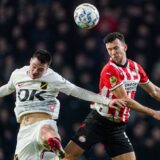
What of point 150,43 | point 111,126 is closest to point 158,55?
point 150,43

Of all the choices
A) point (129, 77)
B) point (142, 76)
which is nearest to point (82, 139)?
point (129, 77)

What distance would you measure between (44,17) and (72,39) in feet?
3.33

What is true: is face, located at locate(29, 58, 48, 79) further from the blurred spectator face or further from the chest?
the blurred spectator face

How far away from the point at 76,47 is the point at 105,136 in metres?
4.24

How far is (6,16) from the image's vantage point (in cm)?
1385

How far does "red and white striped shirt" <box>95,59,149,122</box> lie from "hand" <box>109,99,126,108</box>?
0.20 m

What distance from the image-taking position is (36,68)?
27.9ft

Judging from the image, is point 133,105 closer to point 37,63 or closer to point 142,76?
point 142,76

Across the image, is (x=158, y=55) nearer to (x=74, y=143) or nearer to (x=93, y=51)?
(x=93, y=51)

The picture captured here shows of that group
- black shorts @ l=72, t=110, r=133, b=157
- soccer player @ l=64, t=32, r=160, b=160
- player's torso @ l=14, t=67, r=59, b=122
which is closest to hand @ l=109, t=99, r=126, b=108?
soccer player @ l=64, t=32, r=160, b=160

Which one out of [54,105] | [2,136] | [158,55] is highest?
[54,105]

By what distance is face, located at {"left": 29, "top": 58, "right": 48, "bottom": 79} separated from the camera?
8447 mm

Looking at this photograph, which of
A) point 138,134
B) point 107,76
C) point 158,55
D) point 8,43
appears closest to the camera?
point 107,76

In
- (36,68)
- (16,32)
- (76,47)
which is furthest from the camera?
(16,32)
